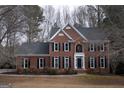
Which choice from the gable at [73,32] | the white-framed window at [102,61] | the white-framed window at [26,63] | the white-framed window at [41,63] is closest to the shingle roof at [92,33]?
the gable at [73,32]

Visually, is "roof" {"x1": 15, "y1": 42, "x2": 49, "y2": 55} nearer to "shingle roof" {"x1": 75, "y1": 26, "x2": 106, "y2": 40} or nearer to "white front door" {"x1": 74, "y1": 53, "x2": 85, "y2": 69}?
"white front door" {"x1": 74, "y1": 53, "x2": 85, "y2": 69}

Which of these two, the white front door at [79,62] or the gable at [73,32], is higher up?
the gable at [73,32]

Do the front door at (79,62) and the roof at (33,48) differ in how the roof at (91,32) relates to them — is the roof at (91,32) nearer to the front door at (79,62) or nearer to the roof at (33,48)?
the roof at (33,48)

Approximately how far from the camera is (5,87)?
72.3 feet

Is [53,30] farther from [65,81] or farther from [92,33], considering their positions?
[65,81]

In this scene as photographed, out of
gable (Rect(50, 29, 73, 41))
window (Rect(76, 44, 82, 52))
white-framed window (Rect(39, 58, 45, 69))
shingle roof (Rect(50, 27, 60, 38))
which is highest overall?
shingle roof (Rect(50, 27, 60, 38))

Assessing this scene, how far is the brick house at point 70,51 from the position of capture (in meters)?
22.4

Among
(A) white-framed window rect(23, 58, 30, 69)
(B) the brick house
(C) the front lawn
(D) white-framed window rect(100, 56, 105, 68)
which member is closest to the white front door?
(B) the brick house

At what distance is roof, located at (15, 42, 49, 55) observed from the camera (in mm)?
22398

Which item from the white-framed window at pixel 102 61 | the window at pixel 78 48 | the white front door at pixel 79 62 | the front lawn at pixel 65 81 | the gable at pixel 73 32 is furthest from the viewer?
the window at pixel 78 48

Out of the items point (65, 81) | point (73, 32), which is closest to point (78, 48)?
point (73, 32)

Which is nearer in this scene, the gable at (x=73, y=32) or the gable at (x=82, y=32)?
the gable at (x=82, y=32)
